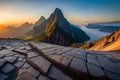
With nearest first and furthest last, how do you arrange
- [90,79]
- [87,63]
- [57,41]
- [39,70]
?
1. [90,79]
2. [39,70]
3. [87,63]
4. [57,41]

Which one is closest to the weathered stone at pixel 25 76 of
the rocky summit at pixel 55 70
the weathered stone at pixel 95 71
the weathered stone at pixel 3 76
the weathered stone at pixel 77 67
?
the rocky summit at pixel 55 70

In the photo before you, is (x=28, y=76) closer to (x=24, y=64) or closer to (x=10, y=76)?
(x=10, y=76)

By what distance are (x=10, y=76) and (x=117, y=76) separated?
10.4 feet

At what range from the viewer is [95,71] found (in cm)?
396

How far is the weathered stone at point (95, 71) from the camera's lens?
3.78m

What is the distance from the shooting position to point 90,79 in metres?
3.68

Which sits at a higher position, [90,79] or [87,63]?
[87,63]

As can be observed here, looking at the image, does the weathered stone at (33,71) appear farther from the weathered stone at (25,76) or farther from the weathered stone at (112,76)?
the weathered stone at (112,76)

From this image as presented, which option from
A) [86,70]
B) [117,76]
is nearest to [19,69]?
[86,70]

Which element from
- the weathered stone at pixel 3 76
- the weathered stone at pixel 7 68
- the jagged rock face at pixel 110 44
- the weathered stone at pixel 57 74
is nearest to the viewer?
the weathered stone at pixel 3 76

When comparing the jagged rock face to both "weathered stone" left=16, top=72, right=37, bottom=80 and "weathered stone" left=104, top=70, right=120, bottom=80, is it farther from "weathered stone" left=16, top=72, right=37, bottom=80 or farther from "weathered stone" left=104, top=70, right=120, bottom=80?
"weathered stone" left=16, top=72, right=37, bottom=80

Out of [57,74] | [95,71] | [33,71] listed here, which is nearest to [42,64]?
[33,71]

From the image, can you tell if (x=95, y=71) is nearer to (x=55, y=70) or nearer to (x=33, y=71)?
(x=55, y=70)

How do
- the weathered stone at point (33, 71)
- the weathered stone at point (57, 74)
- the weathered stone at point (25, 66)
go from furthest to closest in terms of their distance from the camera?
the weathered stone at point (25, 66)
the weathered stone at point (33, 71)
the weathered stone at point (57, 74)
